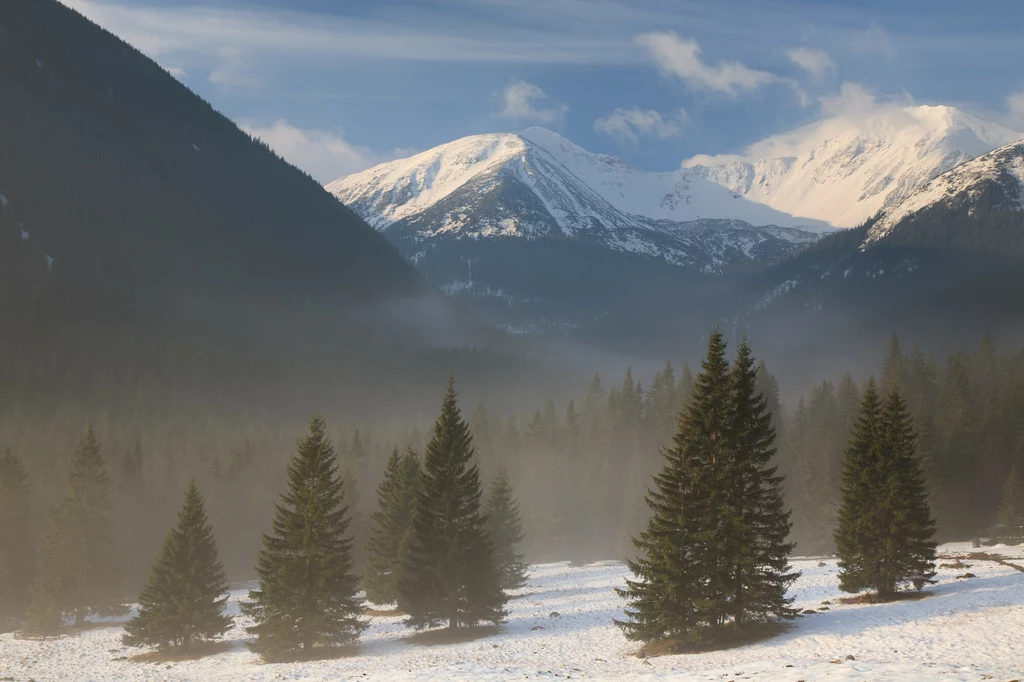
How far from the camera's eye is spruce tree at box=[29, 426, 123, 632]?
66.6 m

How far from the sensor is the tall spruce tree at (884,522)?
46.1 m

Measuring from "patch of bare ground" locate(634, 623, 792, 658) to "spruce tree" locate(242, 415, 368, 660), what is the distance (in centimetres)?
1824

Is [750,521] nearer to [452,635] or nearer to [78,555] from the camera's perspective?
[452,635]

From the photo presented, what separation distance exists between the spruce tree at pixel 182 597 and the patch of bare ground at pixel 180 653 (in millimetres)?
327

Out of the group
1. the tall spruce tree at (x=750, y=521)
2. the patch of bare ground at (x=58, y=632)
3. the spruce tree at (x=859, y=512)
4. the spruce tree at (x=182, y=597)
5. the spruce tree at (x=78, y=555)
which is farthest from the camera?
the spruce tree at (x=78, y=555)

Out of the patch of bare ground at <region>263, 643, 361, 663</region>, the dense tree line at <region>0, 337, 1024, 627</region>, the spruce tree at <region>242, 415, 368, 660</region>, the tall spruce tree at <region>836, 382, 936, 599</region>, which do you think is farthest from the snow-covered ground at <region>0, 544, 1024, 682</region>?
the dense tree line at <region>0, 337, 1024, 627</region>

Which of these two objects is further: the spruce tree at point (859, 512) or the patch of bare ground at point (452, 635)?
the patch of bare ground at point (452, 635)

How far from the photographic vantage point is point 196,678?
4388 cm

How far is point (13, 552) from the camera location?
71250 mm

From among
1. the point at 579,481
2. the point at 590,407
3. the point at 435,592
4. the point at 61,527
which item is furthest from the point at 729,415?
the point at 590,407

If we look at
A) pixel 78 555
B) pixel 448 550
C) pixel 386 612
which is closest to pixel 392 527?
pixel 386 612

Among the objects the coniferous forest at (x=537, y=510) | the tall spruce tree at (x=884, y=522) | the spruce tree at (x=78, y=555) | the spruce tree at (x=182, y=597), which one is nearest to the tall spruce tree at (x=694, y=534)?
the coniferous forest at (x=537, y=510)

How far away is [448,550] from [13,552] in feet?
139

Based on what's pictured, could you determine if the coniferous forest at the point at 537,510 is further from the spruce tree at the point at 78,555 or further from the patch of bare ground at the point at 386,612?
the patch of bare ground at the point at 386,612
